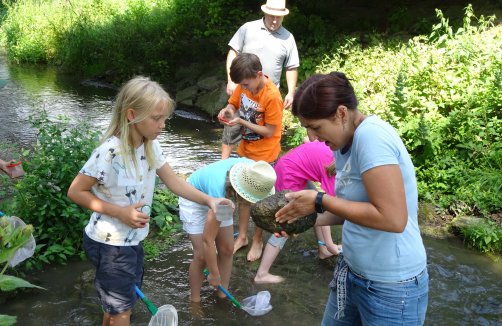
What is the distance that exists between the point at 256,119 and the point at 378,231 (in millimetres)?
2383

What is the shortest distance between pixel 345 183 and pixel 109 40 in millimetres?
11803

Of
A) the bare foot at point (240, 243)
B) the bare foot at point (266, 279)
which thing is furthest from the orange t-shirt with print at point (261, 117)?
the bare foot at point (266, 279)

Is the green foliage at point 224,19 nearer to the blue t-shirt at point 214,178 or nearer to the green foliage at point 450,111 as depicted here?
the green foliage at point 450,111

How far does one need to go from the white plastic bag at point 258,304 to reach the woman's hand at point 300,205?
1490 millimetres

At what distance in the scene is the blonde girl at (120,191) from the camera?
7.33 ft

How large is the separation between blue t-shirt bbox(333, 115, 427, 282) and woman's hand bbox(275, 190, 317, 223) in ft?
0.48

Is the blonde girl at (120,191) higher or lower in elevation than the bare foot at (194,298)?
higher

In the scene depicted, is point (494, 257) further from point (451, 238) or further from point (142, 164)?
point (142, 164)

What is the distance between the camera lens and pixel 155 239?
420 centimetres

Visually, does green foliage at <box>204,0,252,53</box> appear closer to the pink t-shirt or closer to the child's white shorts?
the pink t-shirt

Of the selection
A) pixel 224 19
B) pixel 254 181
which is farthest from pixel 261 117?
pixel 224 19

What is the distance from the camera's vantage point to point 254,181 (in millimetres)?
2623

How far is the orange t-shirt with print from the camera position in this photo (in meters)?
3.91

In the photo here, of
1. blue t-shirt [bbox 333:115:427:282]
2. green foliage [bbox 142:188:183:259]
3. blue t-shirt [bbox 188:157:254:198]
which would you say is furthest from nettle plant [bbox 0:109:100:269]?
blue t-shirt [bbox 333:115:427:282]
